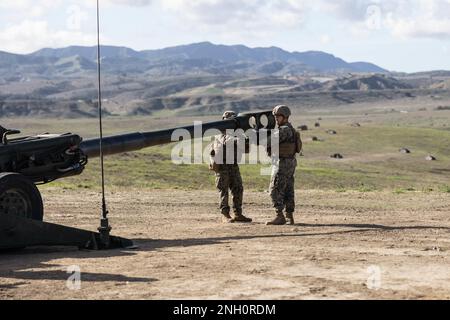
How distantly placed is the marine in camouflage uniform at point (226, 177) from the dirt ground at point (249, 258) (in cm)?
29

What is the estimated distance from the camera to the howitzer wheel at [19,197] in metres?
9.06

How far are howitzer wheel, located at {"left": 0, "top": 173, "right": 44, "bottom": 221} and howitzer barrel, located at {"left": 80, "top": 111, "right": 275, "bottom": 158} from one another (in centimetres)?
174

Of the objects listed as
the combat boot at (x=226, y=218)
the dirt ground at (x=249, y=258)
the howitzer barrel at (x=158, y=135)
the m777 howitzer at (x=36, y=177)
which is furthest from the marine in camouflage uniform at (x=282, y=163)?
the m777 howitzer at (x=36, y=177)

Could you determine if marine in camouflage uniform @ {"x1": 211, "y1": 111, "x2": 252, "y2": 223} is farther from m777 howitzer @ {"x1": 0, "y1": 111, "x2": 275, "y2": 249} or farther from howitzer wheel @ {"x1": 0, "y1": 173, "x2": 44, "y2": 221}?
howitzer wheel @ {"x1": 0, "y1": 173, "x2": 44, "y2": 221}

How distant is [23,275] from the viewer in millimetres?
7859

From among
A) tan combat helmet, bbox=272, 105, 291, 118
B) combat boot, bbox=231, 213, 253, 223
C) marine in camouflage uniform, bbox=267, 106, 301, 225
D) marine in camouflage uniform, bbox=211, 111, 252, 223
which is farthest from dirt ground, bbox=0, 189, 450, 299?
tan combat helmet, bbox=272, 105, 291, 118

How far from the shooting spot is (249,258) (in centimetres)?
859

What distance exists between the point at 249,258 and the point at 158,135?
3.93 m

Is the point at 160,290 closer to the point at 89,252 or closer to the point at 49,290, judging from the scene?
the point at 49,290

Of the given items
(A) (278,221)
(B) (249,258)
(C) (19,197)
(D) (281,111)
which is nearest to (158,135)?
(D) (281,111)

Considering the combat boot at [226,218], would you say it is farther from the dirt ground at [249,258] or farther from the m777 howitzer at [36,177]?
the m777 howitzer at [36,177]

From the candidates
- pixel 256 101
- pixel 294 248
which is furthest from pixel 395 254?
pixel 256 101

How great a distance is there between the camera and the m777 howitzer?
8.95m

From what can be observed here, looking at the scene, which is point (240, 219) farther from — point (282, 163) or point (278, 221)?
point (282, 163)
